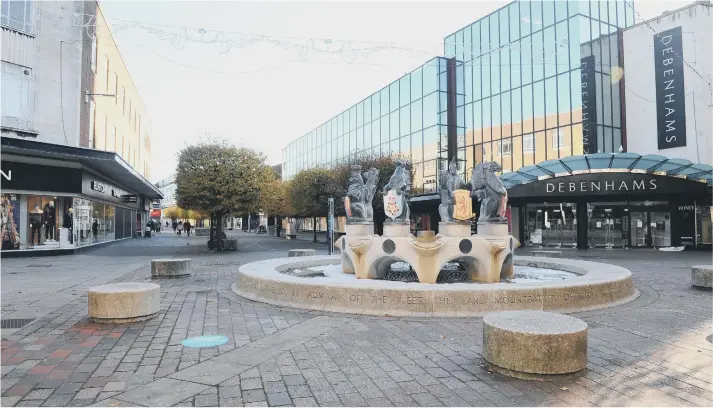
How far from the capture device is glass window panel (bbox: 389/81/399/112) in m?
41.7

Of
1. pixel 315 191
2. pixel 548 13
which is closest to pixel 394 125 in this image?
pixel 315 191

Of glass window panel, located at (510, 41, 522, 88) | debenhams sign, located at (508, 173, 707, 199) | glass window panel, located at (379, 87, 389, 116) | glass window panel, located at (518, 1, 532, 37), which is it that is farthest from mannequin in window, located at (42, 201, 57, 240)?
glass window panel, located at (518, 1, 532, 37)

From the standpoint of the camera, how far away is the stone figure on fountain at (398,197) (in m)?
10.6

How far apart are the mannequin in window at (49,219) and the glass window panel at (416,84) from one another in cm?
2726

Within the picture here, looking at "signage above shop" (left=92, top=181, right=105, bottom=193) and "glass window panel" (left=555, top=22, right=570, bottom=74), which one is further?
"glass window panel" (left=555, top=22, right=570, bottom=74)

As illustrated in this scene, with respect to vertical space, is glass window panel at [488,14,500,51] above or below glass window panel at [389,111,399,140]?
above

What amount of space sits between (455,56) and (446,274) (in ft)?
97.8

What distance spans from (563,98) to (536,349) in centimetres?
2761

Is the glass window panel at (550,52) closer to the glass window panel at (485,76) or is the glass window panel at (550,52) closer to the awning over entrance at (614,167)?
the glass window panel at (485,76)

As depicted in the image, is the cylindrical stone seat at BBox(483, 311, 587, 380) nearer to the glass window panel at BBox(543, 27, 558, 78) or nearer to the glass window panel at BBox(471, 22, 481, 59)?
the glass window panel at BBox(543, 27, 558, 78)

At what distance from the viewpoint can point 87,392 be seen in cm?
434

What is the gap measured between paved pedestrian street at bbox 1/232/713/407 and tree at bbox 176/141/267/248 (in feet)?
49.6

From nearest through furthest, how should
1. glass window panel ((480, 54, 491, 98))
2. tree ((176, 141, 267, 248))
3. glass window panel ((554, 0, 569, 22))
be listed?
1. tree ((176, 141, 267, 248))
2. glass window panel ((554, 0, 569, 22))
3. glass window panel ((480, 54, 491, 98))

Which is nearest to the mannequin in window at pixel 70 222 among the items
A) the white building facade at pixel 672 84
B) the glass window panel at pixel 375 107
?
the glass window panel at pixel 375 107
